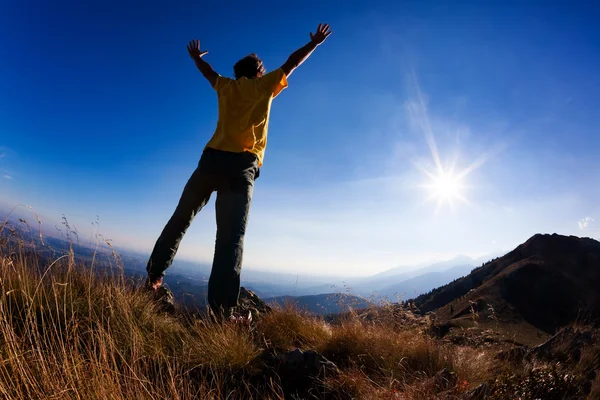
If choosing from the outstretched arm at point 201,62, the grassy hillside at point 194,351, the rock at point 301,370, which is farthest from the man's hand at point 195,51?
the rock at point 301,370

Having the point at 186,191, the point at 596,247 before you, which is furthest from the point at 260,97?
the point at 596,247

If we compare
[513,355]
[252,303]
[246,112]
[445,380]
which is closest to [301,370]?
[445,380]

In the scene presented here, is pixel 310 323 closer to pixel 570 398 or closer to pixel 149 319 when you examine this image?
pixel 149 319

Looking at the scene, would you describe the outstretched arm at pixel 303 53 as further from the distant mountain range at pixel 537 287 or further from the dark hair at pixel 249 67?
the distant mountain range at pixel 537 287

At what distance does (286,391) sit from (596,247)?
84.8m

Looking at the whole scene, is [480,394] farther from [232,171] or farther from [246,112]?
[246,112]

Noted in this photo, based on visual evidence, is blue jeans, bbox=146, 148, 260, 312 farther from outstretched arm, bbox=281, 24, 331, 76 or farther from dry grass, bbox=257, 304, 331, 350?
outstretched arm, bbox=281, 24, 331, 76

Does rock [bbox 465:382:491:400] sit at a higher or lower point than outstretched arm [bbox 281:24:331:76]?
lower

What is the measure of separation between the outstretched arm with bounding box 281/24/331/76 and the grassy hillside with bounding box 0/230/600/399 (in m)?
2.93

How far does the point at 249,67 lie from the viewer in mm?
4211

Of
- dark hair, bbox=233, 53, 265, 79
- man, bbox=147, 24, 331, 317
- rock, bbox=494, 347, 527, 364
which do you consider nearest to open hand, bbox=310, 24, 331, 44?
man, bbox=147, 24, 331, 317

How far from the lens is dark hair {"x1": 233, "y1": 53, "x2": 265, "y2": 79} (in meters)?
4.21

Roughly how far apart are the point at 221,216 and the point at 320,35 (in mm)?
2468

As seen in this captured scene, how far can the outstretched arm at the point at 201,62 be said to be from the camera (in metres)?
4.29
